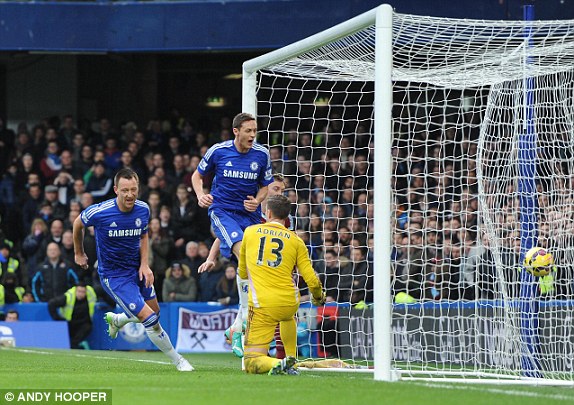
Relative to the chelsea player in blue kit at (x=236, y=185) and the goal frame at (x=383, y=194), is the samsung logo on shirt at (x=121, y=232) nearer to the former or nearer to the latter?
the chelsea player in blue kit at (x=236, y=185)

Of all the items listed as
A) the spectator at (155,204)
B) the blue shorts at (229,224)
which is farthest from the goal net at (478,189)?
the spectator at (155,204)

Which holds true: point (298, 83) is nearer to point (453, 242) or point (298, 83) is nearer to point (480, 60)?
point (453, 242)

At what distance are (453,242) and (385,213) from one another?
537 centimetres

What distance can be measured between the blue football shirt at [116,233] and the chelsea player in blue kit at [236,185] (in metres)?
0.69

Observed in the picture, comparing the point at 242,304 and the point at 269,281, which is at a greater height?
the point at 269,281

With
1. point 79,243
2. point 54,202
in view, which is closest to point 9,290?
point 54,202

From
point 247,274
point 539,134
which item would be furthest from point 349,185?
point 247,274

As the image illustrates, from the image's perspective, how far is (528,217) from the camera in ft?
40.1

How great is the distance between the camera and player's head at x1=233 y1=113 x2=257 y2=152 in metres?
11.2

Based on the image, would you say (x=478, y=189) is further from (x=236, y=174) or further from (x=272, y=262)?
(x=272, y=262)

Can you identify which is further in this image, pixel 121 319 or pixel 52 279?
pixel 52 279

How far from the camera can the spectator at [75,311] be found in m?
18.8

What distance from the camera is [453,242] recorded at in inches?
575

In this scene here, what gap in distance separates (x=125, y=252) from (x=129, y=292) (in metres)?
0.45
